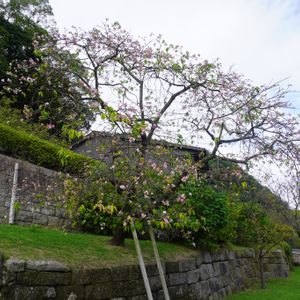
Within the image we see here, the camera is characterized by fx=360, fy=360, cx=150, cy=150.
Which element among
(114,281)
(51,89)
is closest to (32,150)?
(51,89)

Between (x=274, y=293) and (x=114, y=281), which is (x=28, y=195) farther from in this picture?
(x=274, y=293)

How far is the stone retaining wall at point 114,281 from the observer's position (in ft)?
14.3

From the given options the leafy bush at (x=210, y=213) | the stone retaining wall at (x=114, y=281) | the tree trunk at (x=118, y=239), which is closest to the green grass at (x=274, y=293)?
the stone retaining wall at (x=114, y=281)

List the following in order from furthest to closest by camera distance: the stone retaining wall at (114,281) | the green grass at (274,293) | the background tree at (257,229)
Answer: the background tree at (257,229) < the green grass at (274,293) < the stone retaining wall at (114,281)

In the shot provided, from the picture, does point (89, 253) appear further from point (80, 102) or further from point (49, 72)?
point (49, 72)

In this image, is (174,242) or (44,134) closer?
Result: (174,242)

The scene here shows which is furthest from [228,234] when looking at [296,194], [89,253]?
[296,194]

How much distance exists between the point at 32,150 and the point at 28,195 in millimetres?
1255

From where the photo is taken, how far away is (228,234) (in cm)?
937

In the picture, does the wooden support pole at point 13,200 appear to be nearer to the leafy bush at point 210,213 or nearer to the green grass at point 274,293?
the leafy bush at point 210,213

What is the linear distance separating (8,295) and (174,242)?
476cm

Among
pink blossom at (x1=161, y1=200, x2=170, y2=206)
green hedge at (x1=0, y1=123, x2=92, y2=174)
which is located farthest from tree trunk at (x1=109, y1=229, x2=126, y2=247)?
green hedge at (x1=0, y1=123, x2=92, y2=174)

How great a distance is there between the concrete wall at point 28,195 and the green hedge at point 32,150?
344 mm

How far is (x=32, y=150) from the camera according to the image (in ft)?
29.9
